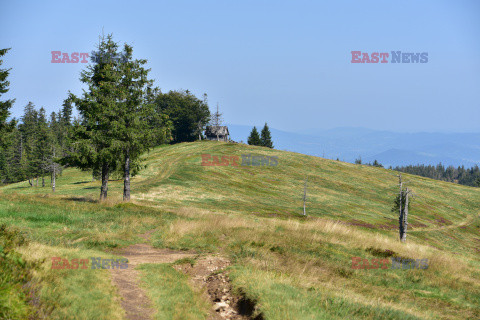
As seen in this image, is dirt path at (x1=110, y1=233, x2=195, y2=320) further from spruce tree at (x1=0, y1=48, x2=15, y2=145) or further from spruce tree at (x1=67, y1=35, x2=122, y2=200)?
spruce tree at (x1=0, y1=48, x2=15, y2=145)

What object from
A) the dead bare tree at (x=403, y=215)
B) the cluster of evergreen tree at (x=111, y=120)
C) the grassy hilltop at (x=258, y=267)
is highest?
the cluster of evergreen tree at (x=111, y=120)


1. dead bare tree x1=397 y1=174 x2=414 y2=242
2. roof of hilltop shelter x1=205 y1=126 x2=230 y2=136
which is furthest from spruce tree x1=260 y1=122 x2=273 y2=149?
dead bare tree x1=397 y1=174 x2=414 y2=242

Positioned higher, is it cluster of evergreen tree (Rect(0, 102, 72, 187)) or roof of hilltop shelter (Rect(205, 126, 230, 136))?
roof of hilltop shelter (Rect(205, 126, 230, 136))

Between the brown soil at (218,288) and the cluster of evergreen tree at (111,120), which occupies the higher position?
the cluster of evergreen tree at (111,120)

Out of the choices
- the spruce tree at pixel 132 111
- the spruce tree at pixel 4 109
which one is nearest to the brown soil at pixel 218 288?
the spruce tree at pixel 132 111

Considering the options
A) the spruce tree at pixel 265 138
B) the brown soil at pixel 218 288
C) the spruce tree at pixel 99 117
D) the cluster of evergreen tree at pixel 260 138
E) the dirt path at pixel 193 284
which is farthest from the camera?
the spruce tree at pixel 265 138

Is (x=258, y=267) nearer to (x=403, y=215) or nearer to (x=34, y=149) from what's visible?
(x=403, y=215)

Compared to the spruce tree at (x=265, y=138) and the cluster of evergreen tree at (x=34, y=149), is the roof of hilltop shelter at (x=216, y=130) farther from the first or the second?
the cluster of evergreen tree at (x=34, y=149)

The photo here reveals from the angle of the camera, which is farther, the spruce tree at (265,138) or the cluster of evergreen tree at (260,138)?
the spruce tree at (265,138)

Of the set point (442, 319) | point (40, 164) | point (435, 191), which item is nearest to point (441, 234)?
point (435, 191)

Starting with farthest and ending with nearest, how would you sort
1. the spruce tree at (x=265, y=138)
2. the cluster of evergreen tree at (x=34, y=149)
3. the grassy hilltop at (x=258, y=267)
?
the spruce tree at (x=265, y=138), the cluster of evergreen tree at (x=34, y=149), the grassy hilltop at (x=258, y=267)

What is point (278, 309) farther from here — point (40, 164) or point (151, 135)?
point (40, 164)

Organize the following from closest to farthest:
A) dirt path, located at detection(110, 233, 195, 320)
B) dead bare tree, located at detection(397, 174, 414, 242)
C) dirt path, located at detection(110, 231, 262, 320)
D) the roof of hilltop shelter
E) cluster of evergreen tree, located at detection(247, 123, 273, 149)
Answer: dirt path, located at detection(110, 233, 195, 320) < dirt path, located at detection(110, 231, 262, 320) < dead bare tree, located at detection(397, 174, 414, 242) < the roof of hilltop shelter < cluster of evergreen tree, located at detection(247, 123, 273, 149)

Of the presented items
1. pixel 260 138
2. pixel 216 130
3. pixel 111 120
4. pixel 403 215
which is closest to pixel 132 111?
pixel 111 120
